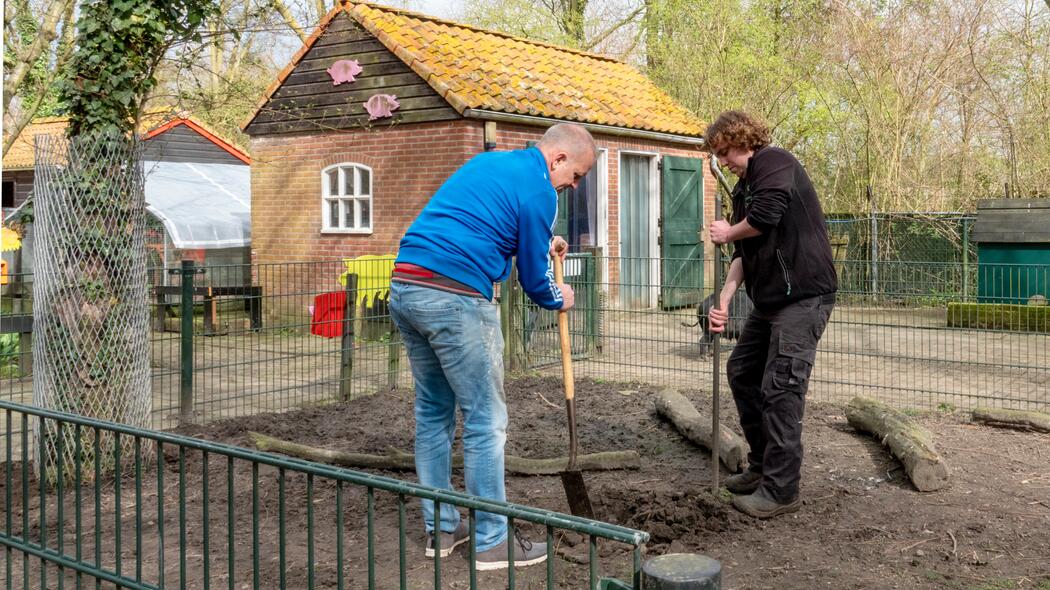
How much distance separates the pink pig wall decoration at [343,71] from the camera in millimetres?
14953

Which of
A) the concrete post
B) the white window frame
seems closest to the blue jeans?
the concrete post

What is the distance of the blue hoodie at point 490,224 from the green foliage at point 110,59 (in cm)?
285

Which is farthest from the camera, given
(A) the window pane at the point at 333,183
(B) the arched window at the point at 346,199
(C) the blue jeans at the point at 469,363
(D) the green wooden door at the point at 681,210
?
(D) the green wooden door at the point at 681,210

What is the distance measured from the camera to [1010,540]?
4949 millimetres

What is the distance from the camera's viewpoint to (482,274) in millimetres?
4367

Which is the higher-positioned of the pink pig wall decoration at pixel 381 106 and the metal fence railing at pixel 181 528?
the pink pig wall decoration at pixel 381 106

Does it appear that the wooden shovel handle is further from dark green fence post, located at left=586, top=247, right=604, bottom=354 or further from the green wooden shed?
the green wooden shed

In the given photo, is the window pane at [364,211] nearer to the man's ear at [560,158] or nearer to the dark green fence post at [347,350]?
the dark green fence post at [347,350]

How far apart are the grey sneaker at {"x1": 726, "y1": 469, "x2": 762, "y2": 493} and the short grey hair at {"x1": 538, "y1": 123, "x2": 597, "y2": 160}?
7.28 feet

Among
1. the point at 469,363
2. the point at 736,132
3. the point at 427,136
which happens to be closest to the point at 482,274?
the point at 469,363

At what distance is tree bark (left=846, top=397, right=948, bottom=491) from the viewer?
19.0 ft

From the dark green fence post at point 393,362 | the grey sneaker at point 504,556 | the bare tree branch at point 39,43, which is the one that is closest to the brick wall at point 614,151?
the dark green fence post at point 393,362

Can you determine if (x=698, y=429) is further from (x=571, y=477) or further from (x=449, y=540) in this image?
(x=449, y=540)

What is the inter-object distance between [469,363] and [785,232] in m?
1.86
